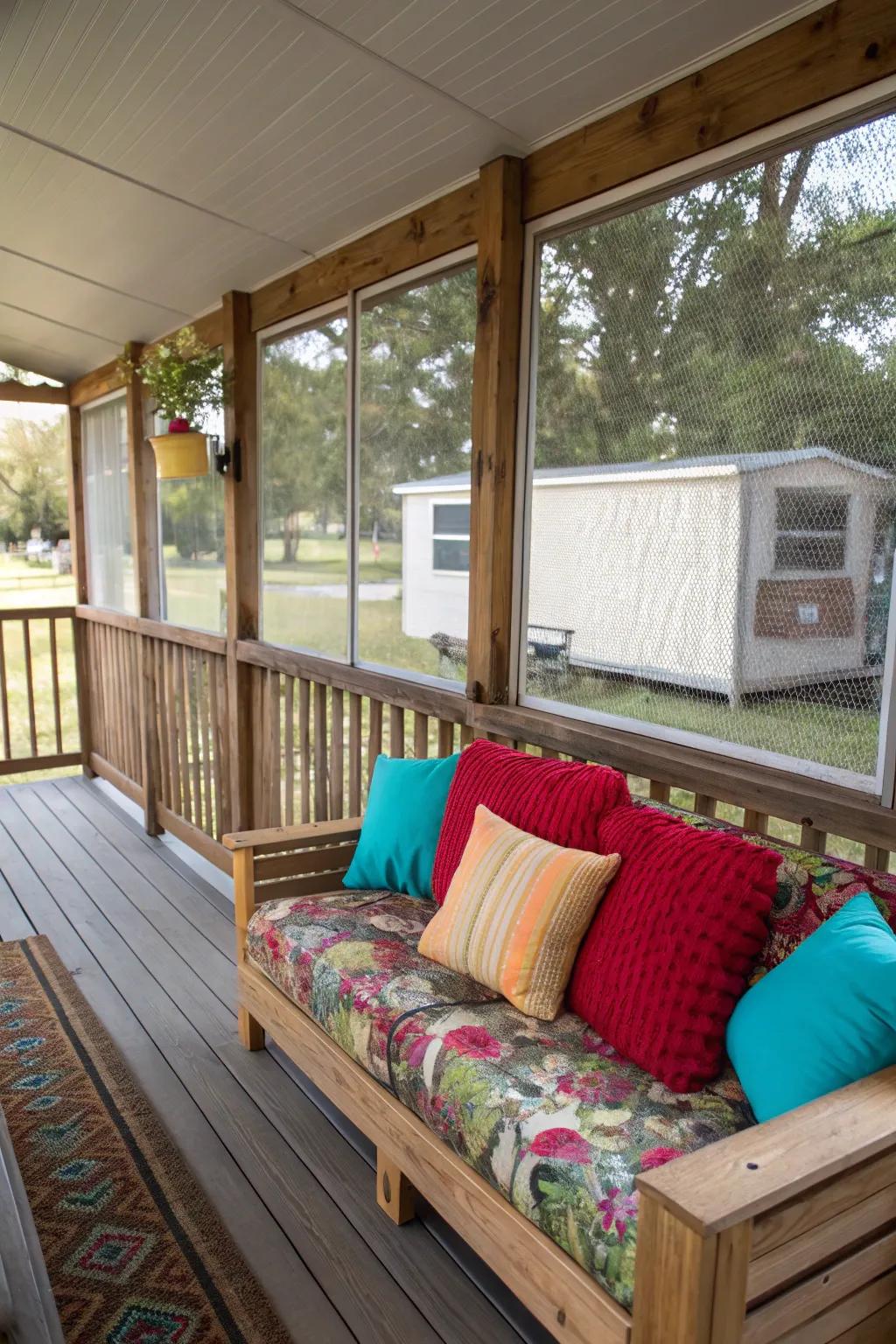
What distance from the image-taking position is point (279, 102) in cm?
224

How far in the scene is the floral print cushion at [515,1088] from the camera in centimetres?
133

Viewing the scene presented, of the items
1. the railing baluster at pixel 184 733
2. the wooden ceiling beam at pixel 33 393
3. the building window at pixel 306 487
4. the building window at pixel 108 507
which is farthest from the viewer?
the wooden ceiling beam at pixel 33 393

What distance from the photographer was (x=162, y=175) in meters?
2.73

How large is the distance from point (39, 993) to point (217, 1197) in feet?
4.01

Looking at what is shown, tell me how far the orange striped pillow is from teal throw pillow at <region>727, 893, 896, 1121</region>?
38 centimetres

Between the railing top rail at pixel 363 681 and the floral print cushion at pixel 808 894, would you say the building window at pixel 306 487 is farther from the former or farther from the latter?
the floral print cushion at pixel 808 894

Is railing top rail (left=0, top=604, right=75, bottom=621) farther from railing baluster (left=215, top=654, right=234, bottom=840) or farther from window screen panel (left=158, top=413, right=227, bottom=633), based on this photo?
railing baluster (left=215, top=654, right=234, bottom=840)

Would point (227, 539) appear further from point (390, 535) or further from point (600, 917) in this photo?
point (600, 917)

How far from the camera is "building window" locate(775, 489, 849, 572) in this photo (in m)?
1.72

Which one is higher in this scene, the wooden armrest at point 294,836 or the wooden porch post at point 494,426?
the wooden porch post at point 494,426

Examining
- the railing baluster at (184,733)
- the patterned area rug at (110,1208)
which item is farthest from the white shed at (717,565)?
the railing baluster at (184,733)

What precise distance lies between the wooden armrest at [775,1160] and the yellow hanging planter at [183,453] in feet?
10.6

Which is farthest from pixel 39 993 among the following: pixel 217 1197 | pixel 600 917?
pixel 600 917

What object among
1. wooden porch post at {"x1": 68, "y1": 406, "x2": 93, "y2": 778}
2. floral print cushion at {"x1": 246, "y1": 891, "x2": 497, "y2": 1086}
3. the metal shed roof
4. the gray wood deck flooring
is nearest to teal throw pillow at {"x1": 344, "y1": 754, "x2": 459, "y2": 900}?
floral print cushion at {"x1": 246, "y1": 891, "x2": 497, "y2": 1086}
